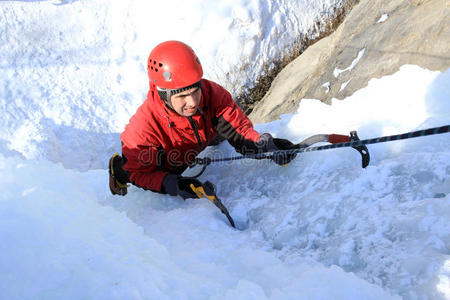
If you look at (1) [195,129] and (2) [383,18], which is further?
(2) [383,18]

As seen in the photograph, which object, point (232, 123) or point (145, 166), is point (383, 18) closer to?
point (232, 123)

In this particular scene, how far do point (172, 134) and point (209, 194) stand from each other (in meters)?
0.65

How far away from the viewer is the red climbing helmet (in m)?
2.16

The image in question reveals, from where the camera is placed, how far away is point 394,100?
248 centimetres

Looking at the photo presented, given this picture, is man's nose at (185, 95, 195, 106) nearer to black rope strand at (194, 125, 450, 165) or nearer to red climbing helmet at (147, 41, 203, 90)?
red climbing helmet at (147, 41, 203, 90)

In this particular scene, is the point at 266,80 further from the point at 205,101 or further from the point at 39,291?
the point at 39,291

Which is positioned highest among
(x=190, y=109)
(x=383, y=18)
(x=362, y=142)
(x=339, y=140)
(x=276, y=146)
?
(x=383, y=18)

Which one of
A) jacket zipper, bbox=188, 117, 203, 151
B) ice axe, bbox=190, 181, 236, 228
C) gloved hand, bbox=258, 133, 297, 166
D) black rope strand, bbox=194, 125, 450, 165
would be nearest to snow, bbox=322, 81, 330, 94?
gloved hand, bbox=258, 133, 297, 166

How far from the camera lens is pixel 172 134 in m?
2.58

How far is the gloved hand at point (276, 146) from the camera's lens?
7.90 feet

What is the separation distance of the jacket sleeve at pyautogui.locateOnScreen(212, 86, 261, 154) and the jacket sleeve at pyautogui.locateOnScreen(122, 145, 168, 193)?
59 centimetres

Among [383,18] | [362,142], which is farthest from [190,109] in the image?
[383,18]

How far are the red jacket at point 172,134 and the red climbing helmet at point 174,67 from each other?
23 cm

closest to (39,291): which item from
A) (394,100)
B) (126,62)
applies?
(394,100)
